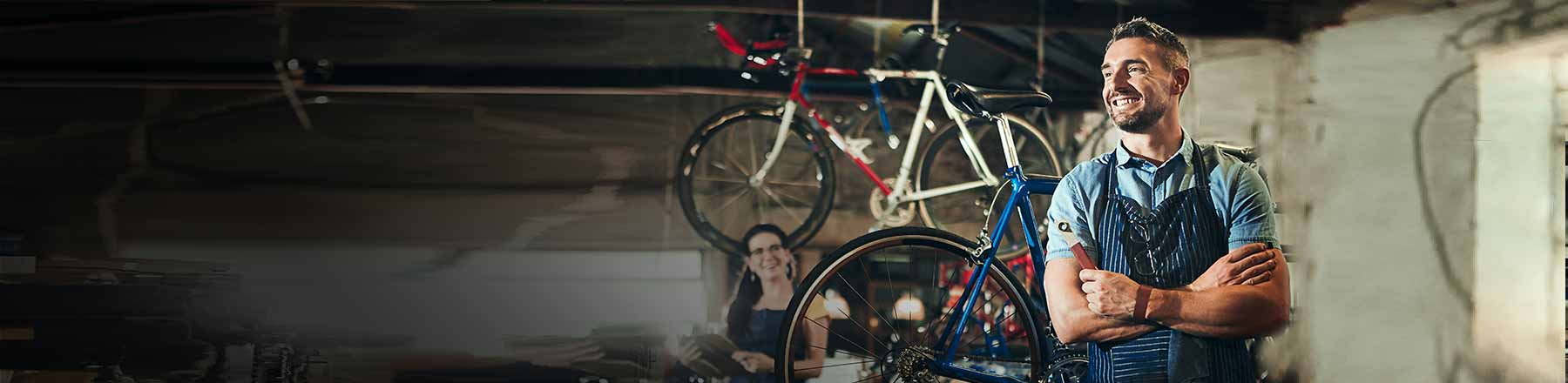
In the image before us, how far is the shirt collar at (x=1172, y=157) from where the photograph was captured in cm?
299

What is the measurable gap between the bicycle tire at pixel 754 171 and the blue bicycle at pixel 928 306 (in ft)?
0.54

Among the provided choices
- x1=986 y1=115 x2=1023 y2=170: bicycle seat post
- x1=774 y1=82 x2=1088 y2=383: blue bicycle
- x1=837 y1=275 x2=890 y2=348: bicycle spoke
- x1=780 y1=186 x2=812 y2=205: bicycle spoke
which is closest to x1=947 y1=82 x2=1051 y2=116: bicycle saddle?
x1=986 y1=115 x2=1023 y2=170: bicycle seat post

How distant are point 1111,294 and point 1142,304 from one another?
91mm

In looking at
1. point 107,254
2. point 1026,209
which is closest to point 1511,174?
point 1026,209

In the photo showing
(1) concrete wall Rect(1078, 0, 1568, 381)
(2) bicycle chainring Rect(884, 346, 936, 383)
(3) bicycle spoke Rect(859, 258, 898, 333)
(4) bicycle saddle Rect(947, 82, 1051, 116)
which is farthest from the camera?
(1) concrete wall Rect(1078, 0, 1568, 381)

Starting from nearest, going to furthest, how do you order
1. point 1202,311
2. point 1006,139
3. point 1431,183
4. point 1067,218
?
point 1202,311, point 1067,218, point 1006,139, point 1431,183

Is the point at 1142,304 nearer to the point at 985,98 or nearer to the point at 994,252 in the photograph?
Answer: the point at 994,252

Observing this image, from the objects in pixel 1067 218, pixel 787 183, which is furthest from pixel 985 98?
pixel 787 183

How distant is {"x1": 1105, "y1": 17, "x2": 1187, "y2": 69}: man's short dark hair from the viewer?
3074 millimetres

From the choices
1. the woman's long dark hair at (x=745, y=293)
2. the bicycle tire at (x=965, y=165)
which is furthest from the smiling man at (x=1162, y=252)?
the woman's long dark hair at (x=745, y=293)

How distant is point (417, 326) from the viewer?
10.1 ft

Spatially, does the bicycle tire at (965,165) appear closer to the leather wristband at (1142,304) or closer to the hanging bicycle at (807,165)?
the hanging bicycle at (807,165)

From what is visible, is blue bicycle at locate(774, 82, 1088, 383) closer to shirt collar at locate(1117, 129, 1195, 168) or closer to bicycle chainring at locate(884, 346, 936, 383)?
bicycle chainring at locate(884, 346, 936, 383)

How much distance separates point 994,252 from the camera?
2967 millimetres
